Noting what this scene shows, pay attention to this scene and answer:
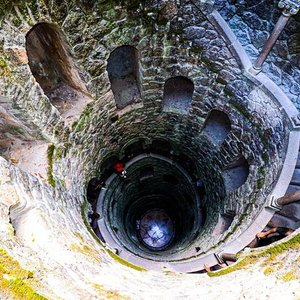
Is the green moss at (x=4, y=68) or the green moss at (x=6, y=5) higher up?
the green moss at (x=6, y=5)

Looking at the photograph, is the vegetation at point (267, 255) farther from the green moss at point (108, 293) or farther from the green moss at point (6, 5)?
the green moss at point (6, 5)

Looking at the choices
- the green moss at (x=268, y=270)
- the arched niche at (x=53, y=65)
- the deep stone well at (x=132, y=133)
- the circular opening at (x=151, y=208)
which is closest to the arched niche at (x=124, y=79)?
the deep stone well at (x=132, y=133)

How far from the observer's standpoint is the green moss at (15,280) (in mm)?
3756

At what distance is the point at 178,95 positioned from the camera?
34.9 feet

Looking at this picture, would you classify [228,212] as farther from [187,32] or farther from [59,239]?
[59,239]

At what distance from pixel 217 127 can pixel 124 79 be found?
3.43 metres

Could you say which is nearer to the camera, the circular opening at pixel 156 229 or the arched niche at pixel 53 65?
the arched niche at pixel 53 65

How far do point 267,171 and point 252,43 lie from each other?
344 cm

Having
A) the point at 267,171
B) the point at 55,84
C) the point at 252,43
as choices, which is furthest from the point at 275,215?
the point at 55,84

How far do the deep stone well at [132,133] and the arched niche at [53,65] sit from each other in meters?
0.03

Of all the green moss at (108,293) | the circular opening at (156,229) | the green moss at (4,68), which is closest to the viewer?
the green moss at (108,293)

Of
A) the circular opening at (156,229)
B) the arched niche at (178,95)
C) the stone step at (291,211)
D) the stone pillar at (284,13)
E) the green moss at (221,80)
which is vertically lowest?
the circular opening at (156,229)

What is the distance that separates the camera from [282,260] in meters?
5.39

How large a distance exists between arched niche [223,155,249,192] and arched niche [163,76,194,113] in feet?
8.11
